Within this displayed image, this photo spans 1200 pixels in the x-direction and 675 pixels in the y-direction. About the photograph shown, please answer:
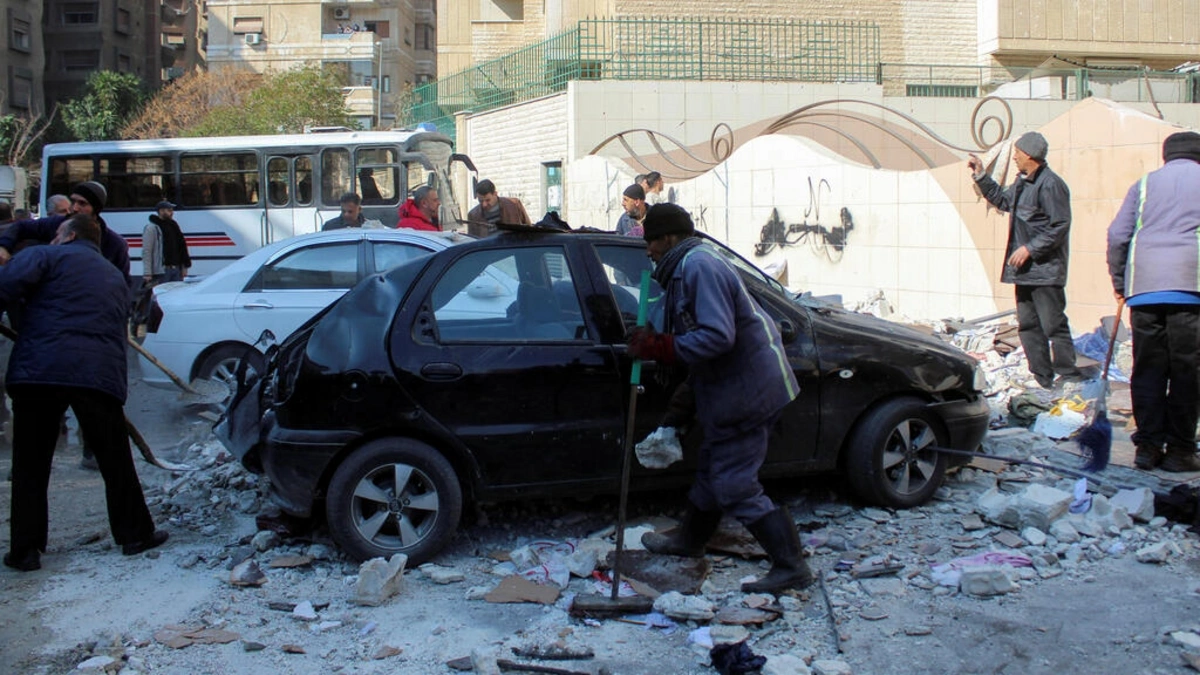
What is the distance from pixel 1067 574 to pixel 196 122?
47.1 metres

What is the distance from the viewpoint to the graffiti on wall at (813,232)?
504 inches

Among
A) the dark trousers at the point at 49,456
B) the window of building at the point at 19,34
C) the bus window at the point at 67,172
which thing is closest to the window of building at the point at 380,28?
the window of building at the point at 19,34

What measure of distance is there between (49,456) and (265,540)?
1108mm

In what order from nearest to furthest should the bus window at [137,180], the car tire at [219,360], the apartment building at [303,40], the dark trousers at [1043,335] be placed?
1. the dark trousers at [1043,335]
2. the car tire at [219,360]
3. the bus window at [137,180]
4. the apartment building at [303,40]

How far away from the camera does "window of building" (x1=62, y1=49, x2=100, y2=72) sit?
200 feet

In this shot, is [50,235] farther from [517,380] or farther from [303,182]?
[303,182]

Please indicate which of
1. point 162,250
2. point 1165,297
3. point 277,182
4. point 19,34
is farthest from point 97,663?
point 19,34

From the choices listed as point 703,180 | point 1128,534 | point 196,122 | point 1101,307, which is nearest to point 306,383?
point 1128,534

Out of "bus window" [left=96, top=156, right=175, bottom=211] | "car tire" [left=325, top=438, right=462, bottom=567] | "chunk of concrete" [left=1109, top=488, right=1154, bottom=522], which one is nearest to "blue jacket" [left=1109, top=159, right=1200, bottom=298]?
"chunk of concrete" [left=1109, top=488, right=1154, bottom=522]

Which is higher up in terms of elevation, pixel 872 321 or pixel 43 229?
pixel 43 229

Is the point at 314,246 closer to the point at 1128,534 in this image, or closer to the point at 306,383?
the point at 306,383

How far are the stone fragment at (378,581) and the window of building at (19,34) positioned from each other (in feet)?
192

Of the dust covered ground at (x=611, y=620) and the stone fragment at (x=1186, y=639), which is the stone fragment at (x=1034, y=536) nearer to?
the dust covered ground at (x=611, y=620)

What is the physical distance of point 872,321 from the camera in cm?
595
